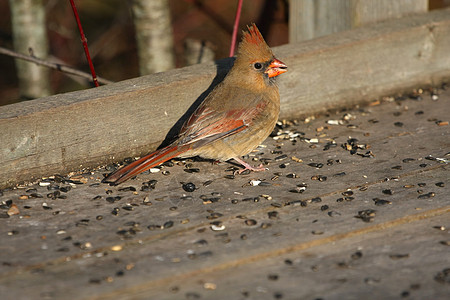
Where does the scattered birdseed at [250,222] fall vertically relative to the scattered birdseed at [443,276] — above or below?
above

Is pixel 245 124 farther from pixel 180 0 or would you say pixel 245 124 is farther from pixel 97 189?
pixel 180 0

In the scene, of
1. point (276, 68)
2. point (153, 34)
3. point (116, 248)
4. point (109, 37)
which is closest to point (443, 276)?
point (116, 248)

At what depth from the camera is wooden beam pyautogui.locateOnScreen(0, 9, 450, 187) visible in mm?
3723

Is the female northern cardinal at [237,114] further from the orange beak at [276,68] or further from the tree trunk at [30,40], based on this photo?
the tree trunk at [30,40]

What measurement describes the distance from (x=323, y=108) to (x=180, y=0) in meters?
4.14

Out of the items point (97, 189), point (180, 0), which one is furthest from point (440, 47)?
point (180, 0)

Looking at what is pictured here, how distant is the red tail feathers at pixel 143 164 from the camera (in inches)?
145

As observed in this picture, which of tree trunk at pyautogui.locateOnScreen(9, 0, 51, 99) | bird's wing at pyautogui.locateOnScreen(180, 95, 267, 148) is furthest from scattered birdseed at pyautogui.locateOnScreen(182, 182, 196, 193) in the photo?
tree trunk at pyautogui.locateOnScreen(9, 0, 51, 99)

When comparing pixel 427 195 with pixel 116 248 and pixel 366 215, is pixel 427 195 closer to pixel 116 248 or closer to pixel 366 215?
pixel 366 215

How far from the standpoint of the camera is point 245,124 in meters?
4.12

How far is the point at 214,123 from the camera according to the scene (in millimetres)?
4078

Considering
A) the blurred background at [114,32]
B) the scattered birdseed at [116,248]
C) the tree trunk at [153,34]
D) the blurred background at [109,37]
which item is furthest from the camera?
the blurred background at [109,37]

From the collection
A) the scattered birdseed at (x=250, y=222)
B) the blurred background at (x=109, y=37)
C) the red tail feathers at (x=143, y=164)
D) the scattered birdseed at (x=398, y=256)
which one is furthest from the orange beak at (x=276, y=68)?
the blurred background at (x=109, y=37)

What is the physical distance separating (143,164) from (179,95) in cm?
61
